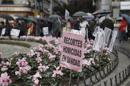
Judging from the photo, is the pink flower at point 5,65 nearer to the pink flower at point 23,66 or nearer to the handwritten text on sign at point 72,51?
the pink flower at point 23,66

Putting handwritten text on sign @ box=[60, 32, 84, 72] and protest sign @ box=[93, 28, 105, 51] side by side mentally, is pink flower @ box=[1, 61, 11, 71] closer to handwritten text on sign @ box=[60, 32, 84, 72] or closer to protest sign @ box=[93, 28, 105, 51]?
handwritten text on sign @ box=[60, 32, 84, 72]

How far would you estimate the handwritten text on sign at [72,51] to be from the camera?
9312mm

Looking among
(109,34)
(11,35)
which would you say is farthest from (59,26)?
(109,34)

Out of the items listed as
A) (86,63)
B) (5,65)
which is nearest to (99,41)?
(86,63)

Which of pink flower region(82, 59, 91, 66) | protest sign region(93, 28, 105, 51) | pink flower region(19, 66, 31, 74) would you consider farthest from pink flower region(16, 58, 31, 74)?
protest sign region(93, 28, 105, 51)

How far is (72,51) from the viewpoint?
945 cm

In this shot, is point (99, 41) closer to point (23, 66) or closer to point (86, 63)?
point (86, 63)

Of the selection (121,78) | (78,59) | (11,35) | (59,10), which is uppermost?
(78,59)

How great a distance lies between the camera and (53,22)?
30906 millimetres

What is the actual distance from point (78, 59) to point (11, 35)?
22.6m

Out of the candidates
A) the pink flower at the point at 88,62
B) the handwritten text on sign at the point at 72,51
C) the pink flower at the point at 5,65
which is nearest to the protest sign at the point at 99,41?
the pink flower at the point at 88,62

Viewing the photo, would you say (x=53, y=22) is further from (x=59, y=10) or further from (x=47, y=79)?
(x=59, y=10)

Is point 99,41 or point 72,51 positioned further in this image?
point 99,41

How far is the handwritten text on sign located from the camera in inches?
367
